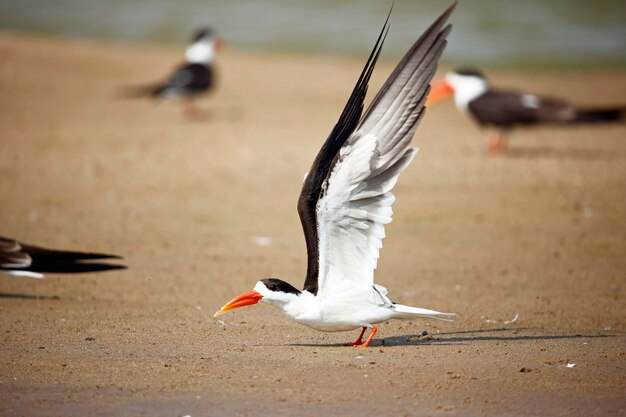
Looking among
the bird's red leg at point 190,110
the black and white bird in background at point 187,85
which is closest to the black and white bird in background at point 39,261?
the bird's red leg at point 190,110

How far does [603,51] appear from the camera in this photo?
23750 millimetres

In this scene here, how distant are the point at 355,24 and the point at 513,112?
12728mm

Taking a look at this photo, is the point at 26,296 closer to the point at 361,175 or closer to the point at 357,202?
the point at 357,202

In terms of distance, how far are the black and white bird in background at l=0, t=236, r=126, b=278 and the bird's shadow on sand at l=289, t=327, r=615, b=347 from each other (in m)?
2.42

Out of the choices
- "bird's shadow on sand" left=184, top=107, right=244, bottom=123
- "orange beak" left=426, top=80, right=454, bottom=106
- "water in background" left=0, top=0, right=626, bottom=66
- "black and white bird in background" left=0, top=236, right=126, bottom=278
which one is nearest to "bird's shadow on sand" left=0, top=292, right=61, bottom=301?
"black and white bird in background" left=0, top=236, right=126, bottom=278

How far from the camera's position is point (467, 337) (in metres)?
6.85

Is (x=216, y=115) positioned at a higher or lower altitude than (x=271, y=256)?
higher

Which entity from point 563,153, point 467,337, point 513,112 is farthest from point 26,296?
point 563,153

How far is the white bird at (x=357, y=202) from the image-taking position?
6.14 meters

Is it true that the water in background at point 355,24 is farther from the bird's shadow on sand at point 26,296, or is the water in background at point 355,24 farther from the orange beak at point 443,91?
the bird's shadow on sand at point 26,296

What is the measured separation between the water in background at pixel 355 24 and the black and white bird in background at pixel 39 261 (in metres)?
14.8

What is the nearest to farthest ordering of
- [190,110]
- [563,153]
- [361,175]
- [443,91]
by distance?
[361,175] → [563,153] → [443,91] → [190,110]

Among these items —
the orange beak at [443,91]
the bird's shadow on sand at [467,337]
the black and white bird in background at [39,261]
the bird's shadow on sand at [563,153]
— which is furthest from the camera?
the orange beak at [443,91]

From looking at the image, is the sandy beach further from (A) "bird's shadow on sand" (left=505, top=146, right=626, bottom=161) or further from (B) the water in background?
(B) the water in background
